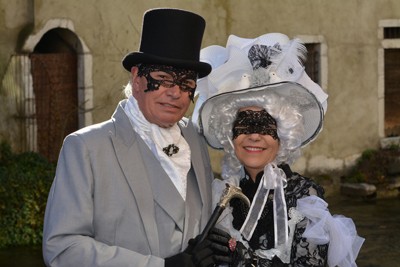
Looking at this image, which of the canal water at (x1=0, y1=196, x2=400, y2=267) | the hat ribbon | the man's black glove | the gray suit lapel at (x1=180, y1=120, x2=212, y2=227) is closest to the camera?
the man's black glove

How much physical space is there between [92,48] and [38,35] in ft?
2.48

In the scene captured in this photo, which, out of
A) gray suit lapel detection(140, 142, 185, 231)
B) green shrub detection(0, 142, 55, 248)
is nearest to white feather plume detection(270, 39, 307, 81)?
gray suit lapel detection(140, 142, 185, 231)

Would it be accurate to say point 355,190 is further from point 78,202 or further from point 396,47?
point 78,202

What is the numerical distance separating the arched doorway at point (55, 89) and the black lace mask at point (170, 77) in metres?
6.83

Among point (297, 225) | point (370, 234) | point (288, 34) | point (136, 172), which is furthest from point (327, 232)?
point (288, 34)

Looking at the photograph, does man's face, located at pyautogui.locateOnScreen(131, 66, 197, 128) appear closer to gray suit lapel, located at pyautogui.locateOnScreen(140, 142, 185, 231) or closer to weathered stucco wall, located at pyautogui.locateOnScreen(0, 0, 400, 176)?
gray suit lapel, located at pyautogui.locateOnScreen(140, 142, 185, 231)

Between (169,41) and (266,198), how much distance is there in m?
0.84

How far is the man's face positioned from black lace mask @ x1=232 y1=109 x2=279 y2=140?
1.32 ft

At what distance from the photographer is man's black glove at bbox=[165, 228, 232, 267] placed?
3537mm

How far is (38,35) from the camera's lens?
10.3 meters

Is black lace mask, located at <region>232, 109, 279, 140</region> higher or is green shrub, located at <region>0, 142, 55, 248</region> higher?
black lace mask, located at <region>232, 109, 279, 140</region>

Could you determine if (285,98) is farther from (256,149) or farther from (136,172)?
(136,172)

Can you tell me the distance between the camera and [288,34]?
12.8 meters

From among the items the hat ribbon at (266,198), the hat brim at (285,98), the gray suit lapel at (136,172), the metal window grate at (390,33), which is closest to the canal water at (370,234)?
the metal window grate at (390,33)
